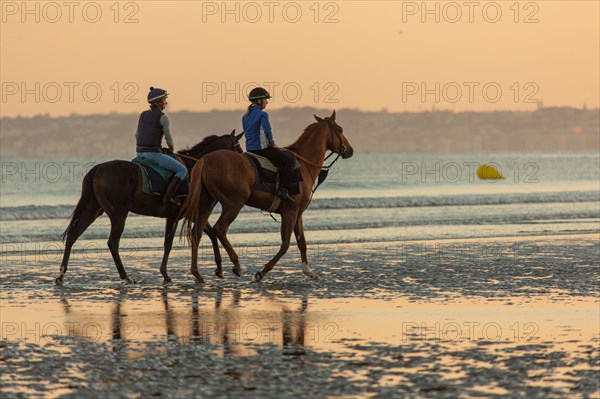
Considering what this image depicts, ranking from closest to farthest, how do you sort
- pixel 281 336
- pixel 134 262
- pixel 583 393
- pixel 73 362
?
pixel 583 393
pixel 73 362
pixel 281 336
pixel 134 262

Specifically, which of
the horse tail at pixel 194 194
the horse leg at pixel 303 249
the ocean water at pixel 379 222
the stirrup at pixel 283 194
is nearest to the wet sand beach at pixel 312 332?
the horse leg at pixel 303 249

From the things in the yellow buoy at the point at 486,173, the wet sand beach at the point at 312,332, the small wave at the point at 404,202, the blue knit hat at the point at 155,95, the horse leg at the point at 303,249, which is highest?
the yellow buoy at the point at 486,173

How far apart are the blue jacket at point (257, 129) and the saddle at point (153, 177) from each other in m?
1.27

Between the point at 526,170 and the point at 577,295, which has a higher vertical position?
the point at 526,170

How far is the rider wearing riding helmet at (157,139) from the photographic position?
607 inches

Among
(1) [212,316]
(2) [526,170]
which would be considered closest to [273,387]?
(1) [212,316]

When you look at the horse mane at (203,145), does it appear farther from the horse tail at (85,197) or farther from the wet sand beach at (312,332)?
the wet sand beach at (312,332)

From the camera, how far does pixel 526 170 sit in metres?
132

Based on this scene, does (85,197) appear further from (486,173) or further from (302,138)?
(486,173)

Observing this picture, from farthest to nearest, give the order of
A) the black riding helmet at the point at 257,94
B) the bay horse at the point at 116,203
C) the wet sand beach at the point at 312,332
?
the black riding helmet at the point at 257,94 → the bay horse at the point at 116,203 → the wet sand beach at the point at 312,332

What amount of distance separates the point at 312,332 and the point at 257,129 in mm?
5671

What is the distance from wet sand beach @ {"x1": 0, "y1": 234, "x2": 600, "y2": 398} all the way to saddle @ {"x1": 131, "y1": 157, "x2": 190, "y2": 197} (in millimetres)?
1356

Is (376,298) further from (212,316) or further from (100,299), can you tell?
(100,299)

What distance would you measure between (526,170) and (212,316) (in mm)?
123351
